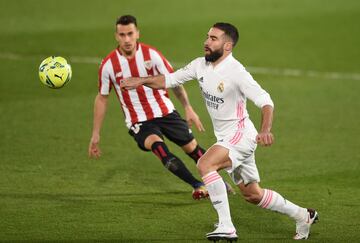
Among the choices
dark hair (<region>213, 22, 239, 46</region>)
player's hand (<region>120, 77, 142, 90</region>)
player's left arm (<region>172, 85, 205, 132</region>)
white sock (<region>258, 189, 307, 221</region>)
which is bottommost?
white sock (<region>258, 189, 307, 221</region>)

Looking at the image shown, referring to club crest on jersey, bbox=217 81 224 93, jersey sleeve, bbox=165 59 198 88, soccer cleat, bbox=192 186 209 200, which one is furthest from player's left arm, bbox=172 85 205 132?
club crest on jersey, bbox=217 81 224 93

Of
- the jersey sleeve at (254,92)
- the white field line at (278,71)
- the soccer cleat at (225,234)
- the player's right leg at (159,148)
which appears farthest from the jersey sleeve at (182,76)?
the white field line at (278,71)

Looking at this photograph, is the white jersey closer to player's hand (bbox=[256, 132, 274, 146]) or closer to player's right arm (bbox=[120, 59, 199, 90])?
player's right arm (bbox=[120, 59, 199, 90])

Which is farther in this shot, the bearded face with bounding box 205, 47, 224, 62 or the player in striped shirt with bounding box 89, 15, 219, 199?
the player in striped shirt with bounding box 89, 15, 219, 199

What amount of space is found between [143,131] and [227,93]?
2158 millimetres

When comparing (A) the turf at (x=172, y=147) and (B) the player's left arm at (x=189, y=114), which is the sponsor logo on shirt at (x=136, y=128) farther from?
(A) the turf at (x=172, y=147)

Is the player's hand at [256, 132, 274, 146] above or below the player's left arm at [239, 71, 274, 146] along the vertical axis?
below

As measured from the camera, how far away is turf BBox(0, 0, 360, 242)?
991 cm

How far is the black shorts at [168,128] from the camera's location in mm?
11031

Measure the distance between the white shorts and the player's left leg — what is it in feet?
0.27

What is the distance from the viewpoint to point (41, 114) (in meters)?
16.0

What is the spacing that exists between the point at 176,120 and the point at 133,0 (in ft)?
55.9

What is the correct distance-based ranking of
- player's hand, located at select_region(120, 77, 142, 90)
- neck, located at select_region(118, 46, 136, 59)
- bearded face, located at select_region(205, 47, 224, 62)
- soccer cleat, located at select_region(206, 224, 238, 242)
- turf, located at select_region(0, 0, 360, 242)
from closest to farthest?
soccer cleat, located at select_region(206, 224, 238, 242), bearded face, located at select_region(205, 47, 224, 62), player's hand, located at select_region(120, 77, 142, 90), turf, located at select_region(0, 0, 360, 242), neck, located at select_region(118, 46, 136, 59)

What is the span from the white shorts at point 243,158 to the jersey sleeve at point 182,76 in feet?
2.78
